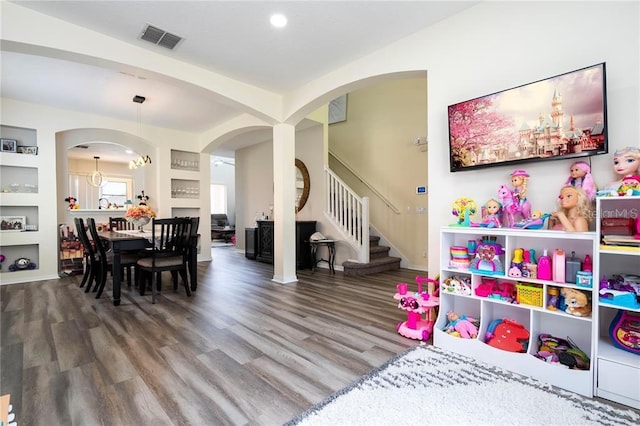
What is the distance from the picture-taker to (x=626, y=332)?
5.75 feet

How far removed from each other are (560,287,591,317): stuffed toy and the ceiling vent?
405 cm

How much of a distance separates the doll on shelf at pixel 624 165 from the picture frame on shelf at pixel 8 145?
736 cm

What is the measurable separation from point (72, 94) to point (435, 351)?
597 cm

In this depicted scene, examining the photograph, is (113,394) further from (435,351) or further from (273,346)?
(435,351)

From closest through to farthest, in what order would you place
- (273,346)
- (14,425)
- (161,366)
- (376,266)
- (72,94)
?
(14,425) < (161,366) < (273,346) < (72,94) < (376,266)

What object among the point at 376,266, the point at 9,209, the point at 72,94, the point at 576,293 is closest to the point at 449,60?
the point at 576,293

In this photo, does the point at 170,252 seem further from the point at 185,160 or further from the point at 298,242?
the point at 185,160

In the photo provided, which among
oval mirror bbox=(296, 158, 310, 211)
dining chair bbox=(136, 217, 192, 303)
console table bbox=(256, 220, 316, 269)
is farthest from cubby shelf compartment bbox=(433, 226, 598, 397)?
oval mirror bbox=(296, 158, 310, 211)

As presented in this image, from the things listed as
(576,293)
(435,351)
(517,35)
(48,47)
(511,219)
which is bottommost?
(435,351)

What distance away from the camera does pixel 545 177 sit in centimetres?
218

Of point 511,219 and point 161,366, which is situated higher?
point 511,219

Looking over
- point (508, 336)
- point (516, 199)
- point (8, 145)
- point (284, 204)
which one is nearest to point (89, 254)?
point (8, 145)

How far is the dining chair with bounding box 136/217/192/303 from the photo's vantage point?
369cm

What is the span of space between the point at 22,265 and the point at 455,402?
6451 mm
